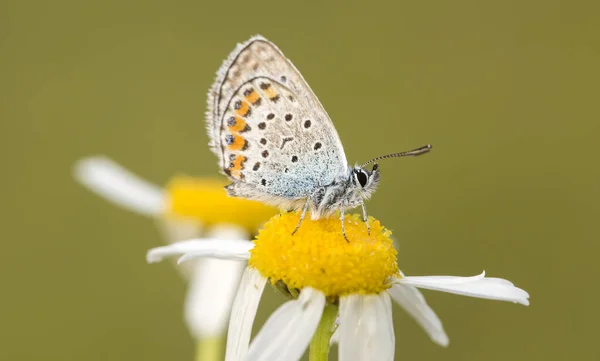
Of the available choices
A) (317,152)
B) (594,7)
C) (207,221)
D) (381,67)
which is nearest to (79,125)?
(381,67)

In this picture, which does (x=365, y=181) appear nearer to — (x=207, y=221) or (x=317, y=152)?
(x=317, y=152)

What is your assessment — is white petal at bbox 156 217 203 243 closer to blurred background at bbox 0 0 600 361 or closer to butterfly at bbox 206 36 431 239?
blurred background at bbox 0 0 600 361

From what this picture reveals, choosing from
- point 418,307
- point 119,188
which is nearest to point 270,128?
point 418,307

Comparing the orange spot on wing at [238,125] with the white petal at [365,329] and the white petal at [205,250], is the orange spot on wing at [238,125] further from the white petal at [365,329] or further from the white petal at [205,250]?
the white petal at [365,329]

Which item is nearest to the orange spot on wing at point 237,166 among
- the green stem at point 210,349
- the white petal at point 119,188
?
the green stem at point 210,349

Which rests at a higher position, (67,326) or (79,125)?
(79,125)

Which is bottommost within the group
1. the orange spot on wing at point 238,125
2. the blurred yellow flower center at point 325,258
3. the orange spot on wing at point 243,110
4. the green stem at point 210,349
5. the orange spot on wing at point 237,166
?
the green stem at point 210,349

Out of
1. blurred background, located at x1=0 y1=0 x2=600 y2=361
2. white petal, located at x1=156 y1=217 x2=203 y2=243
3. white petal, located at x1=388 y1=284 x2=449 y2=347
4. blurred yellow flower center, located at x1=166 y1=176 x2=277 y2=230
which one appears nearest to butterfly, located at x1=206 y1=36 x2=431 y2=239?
white petal, located at x1=388 y1=284 x2=449 y2=347

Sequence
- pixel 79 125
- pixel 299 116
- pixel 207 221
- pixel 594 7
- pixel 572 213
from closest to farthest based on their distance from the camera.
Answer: pixel 299 116 → pixel 207 221 → pixel 572 213 → pixel 79 125 → pixel 594 7
